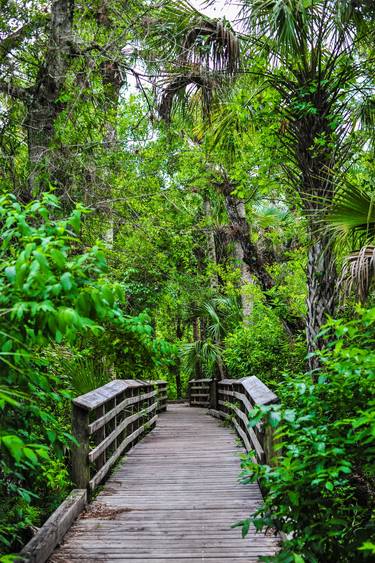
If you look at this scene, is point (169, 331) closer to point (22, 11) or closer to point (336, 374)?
point (22, 11)

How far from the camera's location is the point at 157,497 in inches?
207

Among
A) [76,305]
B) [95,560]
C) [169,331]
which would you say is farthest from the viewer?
[169,331]

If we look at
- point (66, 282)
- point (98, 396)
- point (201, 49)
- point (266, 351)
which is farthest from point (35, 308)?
point (266, 351)

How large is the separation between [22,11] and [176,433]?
24.2 ft

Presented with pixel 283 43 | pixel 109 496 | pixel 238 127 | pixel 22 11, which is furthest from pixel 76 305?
pixel 238 127

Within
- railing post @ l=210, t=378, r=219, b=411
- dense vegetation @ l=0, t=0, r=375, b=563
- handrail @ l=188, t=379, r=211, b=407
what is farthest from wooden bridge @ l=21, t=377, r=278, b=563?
handrail @ l=188, t=379, r=211, b=407

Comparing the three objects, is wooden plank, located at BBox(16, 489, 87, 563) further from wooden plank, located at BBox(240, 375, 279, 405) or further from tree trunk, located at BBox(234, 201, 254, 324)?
tree trunk, located at BBox(234, 201, 254, 324)

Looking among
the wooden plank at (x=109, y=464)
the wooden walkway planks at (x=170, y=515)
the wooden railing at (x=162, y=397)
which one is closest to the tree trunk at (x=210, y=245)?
the wooden railing at (x=162, y=397)

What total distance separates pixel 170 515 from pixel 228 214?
29.0 ft

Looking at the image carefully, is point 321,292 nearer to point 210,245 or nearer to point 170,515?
point 170,515

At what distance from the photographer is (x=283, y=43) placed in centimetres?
632

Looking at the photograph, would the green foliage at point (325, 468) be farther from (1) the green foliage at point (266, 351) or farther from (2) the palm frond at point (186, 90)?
(1) the green foliage at point (266, 351)

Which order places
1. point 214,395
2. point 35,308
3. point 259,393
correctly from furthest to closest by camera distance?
point 214,395 → point 259,393 → point 35,308

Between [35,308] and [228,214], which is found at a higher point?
[228,214]
